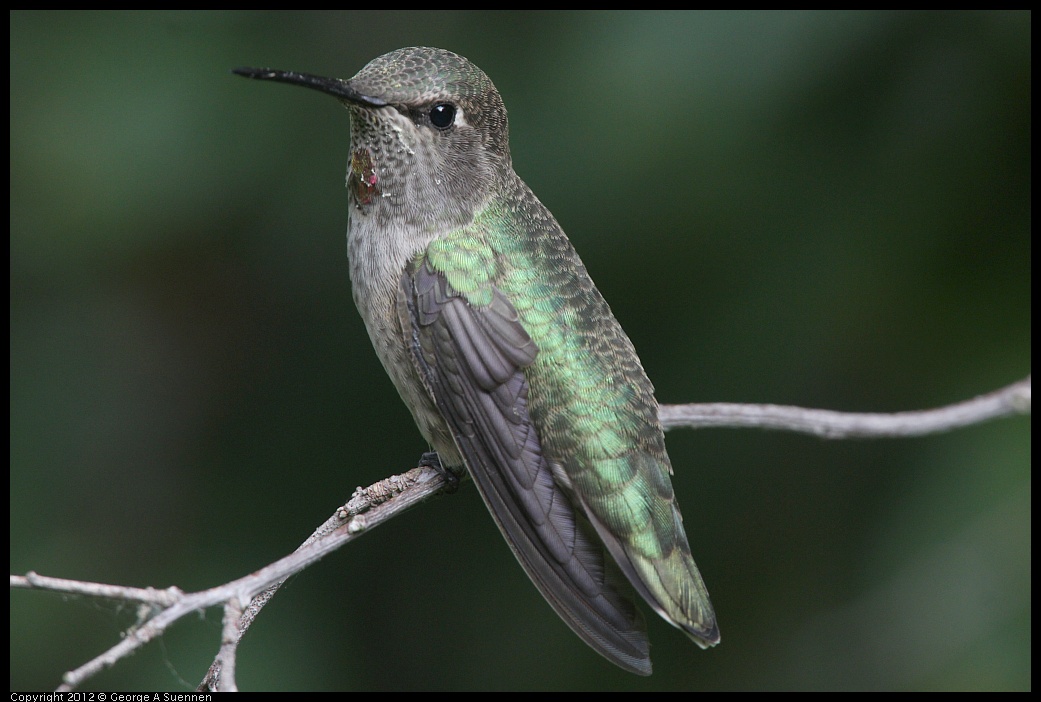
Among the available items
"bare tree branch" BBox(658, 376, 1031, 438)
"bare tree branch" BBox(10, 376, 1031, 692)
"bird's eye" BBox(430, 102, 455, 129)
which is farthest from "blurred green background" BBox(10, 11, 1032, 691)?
"bare tree branch" BBox(10, 376, 1031, 692)

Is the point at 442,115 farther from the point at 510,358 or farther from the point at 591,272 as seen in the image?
the point at 591,272

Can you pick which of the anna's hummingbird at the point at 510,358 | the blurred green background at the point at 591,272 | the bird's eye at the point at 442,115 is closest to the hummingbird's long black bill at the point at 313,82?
the anna's hummingbird at the point at 510,358

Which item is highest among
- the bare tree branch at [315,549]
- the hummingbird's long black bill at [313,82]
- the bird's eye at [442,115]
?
the hummingbird's long black bill at [313,82]

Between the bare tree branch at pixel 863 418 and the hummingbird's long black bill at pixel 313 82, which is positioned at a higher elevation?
the hummingbird's long black bill at pixel 313 82

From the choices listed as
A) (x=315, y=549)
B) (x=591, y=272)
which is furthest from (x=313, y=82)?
(x=591, y=272)

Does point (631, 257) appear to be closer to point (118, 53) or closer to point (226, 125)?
point (226, 125)

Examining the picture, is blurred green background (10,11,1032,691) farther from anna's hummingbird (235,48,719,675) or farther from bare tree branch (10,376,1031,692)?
bare tree branch (10,376,1031,692)

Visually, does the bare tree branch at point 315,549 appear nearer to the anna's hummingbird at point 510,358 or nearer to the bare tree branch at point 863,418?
the bare tree branch at point 863,418
